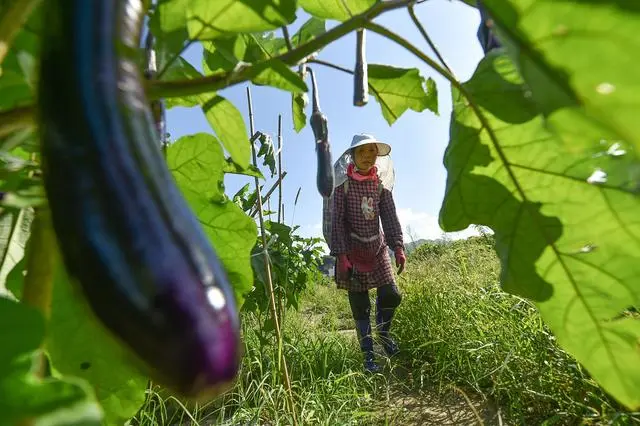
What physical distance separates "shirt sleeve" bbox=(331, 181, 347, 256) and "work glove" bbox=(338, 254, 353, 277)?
0.03 m

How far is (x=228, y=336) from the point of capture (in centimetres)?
14

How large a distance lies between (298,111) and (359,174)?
8.26 feet

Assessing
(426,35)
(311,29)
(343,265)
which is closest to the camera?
(426,35)

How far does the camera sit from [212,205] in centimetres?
56

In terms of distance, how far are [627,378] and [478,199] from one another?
0.59ft

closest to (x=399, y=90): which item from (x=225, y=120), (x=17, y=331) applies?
(x=225, y=120)

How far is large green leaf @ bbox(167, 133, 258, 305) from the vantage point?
56 cm

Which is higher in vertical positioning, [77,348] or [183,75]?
[183,75]

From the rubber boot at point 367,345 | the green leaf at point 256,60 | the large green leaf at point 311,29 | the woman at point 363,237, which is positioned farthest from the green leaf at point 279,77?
the woman at point 363,237

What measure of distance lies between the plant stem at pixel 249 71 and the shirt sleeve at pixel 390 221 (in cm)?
289

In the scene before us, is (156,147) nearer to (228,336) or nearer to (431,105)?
(228,336)

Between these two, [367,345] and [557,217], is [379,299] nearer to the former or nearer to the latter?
A: [367,345]

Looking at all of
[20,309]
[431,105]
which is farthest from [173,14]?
[431,105]

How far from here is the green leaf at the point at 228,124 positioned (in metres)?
0.46
